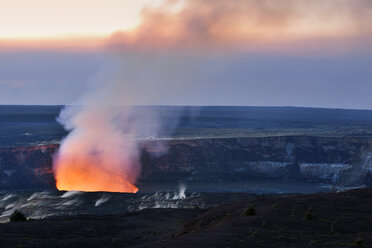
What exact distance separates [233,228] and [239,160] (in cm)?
7394

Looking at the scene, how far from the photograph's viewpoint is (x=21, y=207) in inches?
2594

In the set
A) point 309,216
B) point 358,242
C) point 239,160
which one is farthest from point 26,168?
point 358,242

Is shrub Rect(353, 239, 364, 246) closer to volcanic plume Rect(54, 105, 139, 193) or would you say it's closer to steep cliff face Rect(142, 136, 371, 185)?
volcanic plume Rect(54, 105, 139, 193)

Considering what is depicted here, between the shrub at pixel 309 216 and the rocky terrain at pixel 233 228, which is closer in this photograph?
the rocky terrain at pixel 233 228

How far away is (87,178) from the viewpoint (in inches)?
3620

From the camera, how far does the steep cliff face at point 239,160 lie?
317 feet

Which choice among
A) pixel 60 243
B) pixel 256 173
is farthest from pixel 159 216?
pixel 256 173

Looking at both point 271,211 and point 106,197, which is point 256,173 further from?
point 271,211

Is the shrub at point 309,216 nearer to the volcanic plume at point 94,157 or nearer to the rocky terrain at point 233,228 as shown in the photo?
the rocky terrain at point 233,228

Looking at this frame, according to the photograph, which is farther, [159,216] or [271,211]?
[159,216]

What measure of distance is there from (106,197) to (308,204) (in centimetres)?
2858

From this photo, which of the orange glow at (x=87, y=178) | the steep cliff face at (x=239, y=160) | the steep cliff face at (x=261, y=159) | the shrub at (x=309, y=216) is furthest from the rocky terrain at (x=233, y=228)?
the steep cliff face at (x=261, y=159)

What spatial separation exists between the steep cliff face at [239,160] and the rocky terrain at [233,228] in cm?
4928

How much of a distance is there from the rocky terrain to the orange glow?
38406 mm
